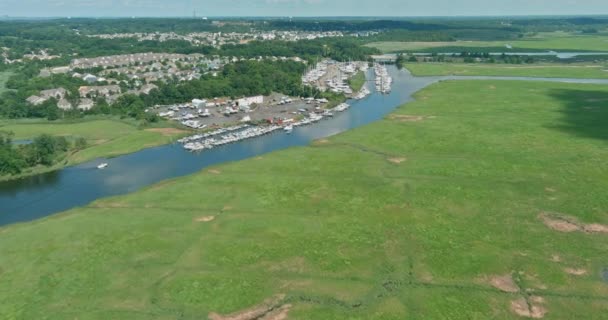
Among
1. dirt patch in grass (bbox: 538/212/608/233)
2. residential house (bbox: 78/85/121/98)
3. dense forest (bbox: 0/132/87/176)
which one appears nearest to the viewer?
dirt patch in grass (bbox: 538/212/608/233)

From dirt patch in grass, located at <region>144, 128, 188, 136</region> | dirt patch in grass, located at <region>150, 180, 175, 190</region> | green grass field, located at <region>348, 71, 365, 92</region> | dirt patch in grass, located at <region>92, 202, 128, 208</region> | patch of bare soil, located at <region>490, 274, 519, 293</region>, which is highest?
green grass field, located at <region>348, 71, 365, 92</region>

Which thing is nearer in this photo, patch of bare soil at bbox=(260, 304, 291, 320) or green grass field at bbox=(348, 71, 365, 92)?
patch of bare soil at bbox=(260, 304, 291, 320)

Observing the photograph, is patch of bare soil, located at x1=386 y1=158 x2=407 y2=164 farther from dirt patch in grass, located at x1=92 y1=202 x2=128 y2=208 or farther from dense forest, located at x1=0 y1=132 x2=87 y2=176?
dense forest, located at x1=0 y1=132 x2=87 y2=176

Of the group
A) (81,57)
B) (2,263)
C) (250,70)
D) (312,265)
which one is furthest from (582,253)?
(81,57)

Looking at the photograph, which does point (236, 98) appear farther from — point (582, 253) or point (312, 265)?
point (582, 253)

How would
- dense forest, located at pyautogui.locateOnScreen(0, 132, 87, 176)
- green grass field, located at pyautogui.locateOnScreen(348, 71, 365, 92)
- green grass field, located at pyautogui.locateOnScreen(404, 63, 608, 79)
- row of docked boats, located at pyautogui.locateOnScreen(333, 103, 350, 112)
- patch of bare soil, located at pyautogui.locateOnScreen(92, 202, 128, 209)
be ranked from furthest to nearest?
green grass field, located at pyautogui.locateOnScreen(404, 63, 608, 79)
green grass field, located at pyautogui.locateOnScreen(348, 71, 365, 92)
row of docked boats, located at pyautogui.locateOnScreen(333, 103, 350, 112)
dense forest, located at pyautogui.locateOnScreen(0, 132, 87, 176)
patch of bare soil, located at pyautogui.locateOnScreen(92, 202, 128, 209)

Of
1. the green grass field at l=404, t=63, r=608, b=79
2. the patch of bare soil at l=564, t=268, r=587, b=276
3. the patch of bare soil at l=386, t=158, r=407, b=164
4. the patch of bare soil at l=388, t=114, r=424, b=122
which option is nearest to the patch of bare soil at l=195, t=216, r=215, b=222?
the patch of bare soil at l=386, t=158, r=407, b=164
